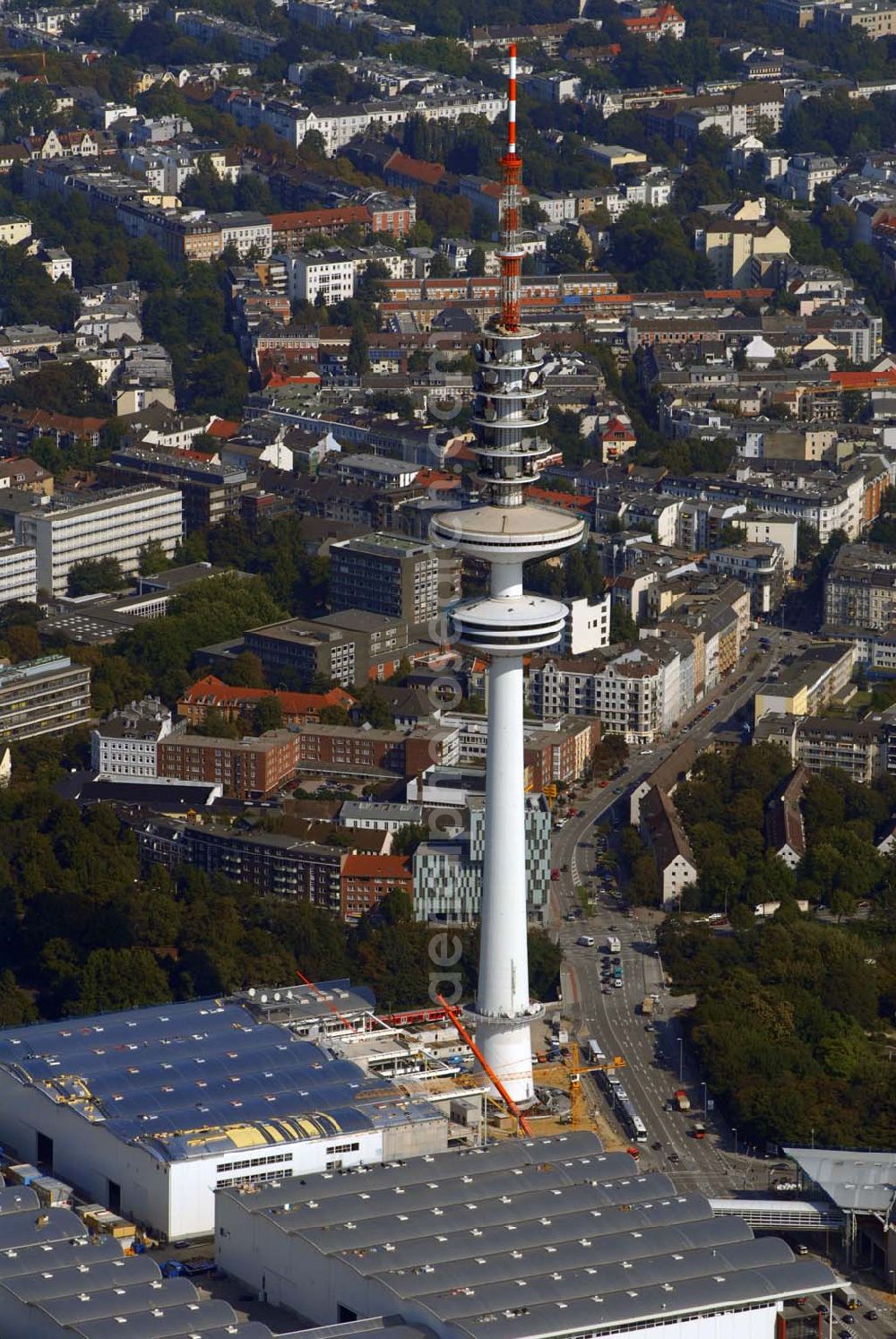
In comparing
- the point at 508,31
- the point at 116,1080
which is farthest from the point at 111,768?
the point at 508,31

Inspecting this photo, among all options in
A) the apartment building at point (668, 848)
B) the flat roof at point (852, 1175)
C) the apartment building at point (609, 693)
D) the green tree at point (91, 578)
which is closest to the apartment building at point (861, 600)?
the apartment building at point (609, 693)

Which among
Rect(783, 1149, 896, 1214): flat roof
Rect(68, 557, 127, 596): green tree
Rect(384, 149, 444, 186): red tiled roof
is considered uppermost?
Rect(384, 149, 444, 186): red tiled roof

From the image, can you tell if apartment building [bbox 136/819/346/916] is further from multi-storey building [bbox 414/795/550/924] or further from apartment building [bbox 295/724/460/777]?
apartment building [bbox 295/724/460/777]

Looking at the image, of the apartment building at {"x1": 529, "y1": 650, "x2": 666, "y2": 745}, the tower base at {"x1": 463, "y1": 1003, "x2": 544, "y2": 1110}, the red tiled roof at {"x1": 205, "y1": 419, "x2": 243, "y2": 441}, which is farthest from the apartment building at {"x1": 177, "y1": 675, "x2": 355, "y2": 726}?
the red tiled roof at {"x1": 205, "y1": 419, "x2": 243, "y2": 441}

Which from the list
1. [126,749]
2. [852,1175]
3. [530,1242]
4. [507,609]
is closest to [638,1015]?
[507,609]

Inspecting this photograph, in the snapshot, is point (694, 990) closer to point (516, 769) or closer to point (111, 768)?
point (516, 769)
